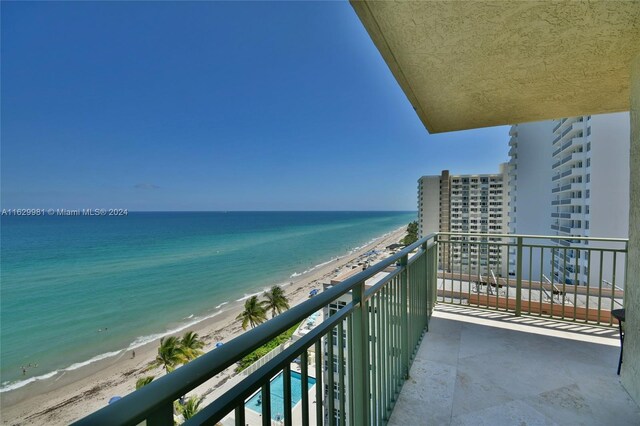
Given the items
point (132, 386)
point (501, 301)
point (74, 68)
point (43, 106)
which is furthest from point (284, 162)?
point (501, 301)

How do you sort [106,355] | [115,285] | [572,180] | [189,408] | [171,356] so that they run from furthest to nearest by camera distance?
[115,285] < [572,180] < [106,355] < [171,356] < [189,408]

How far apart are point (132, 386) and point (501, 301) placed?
13.6 m

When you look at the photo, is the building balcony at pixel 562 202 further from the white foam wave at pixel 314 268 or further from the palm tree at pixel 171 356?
the palm tree at pixel 171 356

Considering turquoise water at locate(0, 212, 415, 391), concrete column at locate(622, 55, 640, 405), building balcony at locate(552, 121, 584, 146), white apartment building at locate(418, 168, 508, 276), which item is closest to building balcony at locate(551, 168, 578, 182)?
building balcony at locate(552, 121, 584, 146)

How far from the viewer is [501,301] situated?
3584 millimetres

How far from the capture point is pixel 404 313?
80.2 inches

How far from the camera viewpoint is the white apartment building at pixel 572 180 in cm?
1898

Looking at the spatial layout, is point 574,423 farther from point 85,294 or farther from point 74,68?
point 74,68

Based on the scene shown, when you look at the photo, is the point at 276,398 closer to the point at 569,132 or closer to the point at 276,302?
the point at 276,302

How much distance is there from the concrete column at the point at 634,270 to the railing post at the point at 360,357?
6.60 feet

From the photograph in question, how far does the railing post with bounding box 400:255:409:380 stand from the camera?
1.97 metres

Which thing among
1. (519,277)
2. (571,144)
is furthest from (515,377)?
(571,144)

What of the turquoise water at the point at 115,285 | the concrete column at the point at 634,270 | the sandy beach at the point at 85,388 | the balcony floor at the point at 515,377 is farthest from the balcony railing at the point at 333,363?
the turquoise water at the point at 115,285

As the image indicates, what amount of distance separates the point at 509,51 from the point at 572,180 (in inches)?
1124
